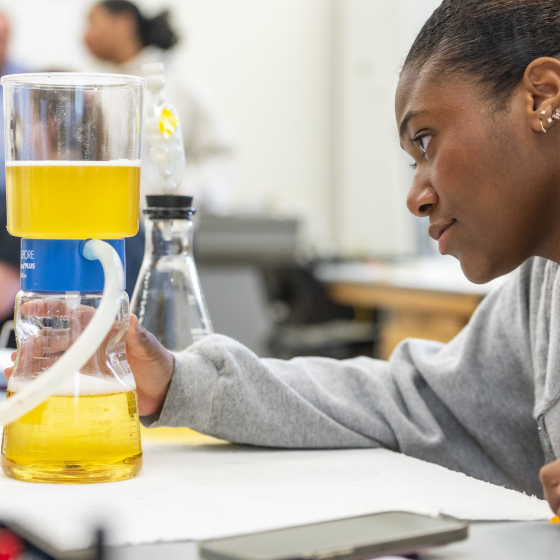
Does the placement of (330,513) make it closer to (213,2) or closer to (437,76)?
(437,76)

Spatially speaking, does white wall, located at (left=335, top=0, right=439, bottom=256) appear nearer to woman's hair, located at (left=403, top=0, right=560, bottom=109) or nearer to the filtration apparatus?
woman's hair, located at (left=403, top=0, right=560, bottom=109)

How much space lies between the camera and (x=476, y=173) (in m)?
0.67

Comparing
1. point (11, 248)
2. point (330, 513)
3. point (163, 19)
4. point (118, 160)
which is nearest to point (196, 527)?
point (330, 513)

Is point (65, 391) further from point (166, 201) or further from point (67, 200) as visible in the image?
point (166, 201)

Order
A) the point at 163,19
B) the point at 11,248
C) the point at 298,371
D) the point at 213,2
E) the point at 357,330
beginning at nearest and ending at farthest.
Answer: the point at 298,371 < the point at 11,248 < the point at 163,19 < the point at 357,330 < the point at 213,2

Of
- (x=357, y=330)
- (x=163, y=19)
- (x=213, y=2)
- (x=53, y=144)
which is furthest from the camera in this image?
(x=213, y=2)

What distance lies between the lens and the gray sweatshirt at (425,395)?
75 cm

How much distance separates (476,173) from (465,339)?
0.24m

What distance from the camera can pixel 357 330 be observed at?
3193 mm

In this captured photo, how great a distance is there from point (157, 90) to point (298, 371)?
0.32m

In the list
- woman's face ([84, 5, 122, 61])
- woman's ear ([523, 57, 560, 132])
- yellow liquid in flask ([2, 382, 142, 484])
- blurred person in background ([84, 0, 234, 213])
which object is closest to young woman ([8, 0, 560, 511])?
woman's ear ([523, 57, 560, 132])

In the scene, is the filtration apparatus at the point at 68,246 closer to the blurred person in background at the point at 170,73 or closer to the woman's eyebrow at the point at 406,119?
the woman's eyebrow at the point at 406,119

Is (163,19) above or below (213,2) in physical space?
below

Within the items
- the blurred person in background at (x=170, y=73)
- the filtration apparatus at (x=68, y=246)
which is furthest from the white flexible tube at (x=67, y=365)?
the blurred person in background at (x=170, y=73)
